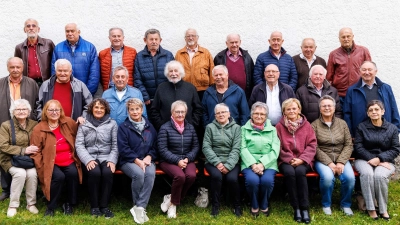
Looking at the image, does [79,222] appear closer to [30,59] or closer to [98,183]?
[98,183]

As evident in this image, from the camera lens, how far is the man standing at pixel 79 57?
7078mm

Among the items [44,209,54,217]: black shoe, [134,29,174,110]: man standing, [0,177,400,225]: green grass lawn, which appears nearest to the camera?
[0,177,400,225]: green grass lawn

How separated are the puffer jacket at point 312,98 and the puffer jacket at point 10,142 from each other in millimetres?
3802

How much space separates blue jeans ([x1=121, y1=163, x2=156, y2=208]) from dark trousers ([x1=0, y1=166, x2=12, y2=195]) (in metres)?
1.72

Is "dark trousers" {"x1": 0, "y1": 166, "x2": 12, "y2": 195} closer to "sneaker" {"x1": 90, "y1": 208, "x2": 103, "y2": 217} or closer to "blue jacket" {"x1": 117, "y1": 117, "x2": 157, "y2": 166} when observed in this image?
"sneaker" {"x1": 90, "y1": 208, "x2": 103, "y2": 217}

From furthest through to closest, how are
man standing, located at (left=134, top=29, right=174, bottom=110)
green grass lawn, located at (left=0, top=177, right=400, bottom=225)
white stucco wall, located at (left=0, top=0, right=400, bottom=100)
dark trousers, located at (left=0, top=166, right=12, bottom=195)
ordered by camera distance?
white stucco wall, located at (left=0, top=0, right=400, bottom=100)
man standing, located at (left=134, top=29, right=174, bottom=110)
dark trousers, located at (left=0, top=166, right=12, bottom=195)
green grass lawn, located at (left=0, top=177, right=400, bottom=225)

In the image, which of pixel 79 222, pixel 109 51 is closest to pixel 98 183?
pixel 79 222

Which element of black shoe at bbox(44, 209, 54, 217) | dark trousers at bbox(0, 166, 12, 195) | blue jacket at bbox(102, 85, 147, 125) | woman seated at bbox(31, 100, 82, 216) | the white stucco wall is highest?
the white stucco wall

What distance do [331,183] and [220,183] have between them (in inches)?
58.1

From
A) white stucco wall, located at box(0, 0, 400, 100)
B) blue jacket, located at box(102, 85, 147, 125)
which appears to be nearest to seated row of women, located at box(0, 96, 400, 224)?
blue jacket, located at box(102, 85, 147, 125)

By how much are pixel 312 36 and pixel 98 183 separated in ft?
14.0

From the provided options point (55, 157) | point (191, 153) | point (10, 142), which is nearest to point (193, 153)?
point (191, 153)

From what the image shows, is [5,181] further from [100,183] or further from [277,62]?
[277,62]

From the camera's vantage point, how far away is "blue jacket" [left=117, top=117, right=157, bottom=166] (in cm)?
627
